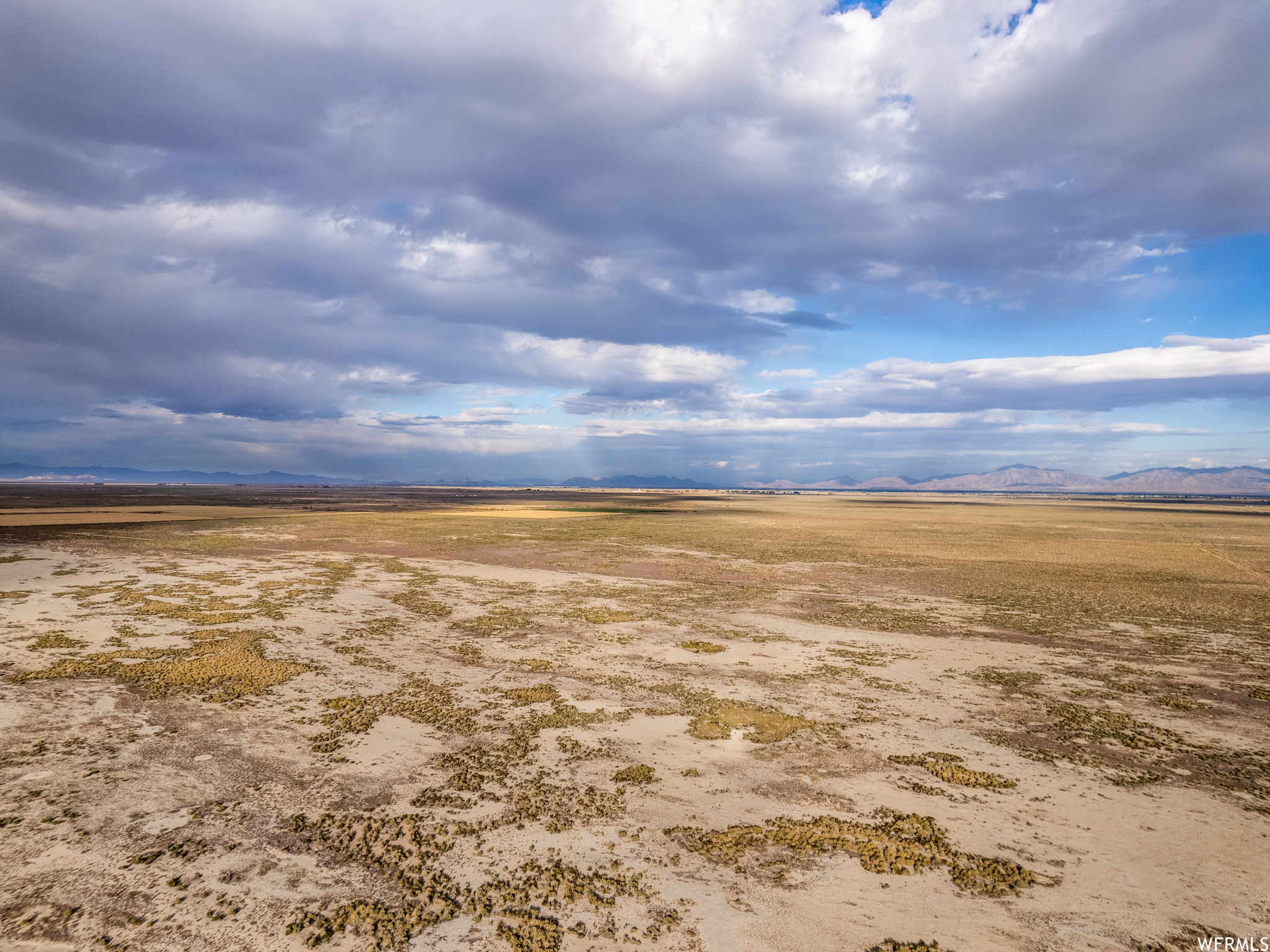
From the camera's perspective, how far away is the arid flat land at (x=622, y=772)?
15.8ft

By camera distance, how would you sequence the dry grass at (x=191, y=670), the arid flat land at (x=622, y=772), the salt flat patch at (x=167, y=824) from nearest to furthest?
the arid flat land at (x=622, y=772)
the salt flat patch at (x=167, y=824)
the dry grass at (x=191, y=670)

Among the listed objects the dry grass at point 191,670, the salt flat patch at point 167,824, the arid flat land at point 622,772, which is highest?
the dry grass at point 191,670

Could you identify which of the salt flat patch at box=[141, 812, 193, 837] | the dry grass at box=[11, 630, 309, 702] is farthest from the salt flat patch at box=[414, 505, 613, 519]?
the salt flat patch at box=[141, 812, 193, 837]

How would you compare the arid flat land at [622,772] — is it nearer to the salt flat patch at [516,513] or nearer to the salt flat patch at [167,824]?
the salt flat patch at [167,824]

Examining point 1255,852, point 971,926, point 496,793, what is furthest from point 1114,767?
point 496,793

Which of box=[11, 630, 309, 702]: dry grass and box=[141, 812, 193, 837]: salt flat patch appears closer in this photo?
box=[141, 812, 193, 837]: salt flat patch

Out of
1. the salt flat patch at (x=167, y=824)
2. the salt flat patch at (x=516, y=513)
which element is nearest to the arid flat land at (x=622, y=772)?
the salt flat patch at (x=167, y=824)

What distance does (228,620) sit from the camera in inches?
542

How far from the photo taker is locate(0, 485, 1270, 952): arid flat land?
15.8 ft

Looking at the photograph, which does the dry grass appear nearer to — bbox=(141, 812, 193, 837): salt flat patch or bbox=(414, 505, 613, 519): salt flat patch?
bbox=(141, 812, 193, 837): salt flat patch

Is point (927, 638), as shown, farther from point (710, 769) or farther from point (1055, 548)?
point (1055, 548)

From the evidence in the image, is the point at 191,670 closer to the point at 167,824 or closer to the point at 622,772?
the point at 167,824

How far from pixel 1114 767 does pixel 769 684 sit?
15.7 ft

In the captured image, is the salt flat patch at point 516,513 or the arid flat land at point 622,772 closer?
the arid flat land at point 622,772
